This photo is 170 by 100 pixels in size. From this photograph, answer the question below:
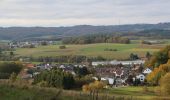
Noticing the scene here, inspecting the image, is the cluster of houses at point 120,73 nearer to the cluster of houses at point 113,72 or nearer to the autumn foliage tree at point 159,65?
the cluster of houses at point 113,72

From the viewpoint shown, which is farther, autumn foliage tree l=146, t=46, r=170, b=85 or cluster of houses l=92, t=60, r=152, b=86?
cluster of houses l=92, t=60, r=152, b=86

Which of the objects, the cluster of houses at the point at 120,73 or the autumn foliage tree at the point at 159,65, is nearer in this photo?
the autumn foliage tree at the point at 159,65

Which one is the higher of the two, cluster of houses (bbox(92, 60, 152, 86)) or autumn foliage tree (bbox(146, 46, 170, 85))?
autumn foliage tree (bbox(146, 46, 170, 85))

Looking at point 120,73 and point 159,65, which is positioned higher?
point 159,65

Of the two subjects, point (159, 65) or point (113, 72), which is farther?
point (113, 72)

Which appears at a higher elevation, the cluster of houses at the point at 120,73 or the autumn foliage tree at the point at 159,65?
the autumn foliage tree at the point at 159,65

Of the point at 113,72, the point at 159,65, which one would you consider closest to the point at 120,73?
the point at 113,72

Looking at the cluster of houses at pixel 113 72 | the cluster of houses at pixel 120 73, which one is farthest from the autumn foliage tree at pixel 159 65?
the cluster of houses at pixel 113 72

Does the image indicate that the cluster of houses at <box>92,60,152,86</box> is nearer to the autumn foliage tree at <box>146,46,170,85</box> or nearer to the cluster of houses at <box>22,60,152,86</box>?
the cluster of houses at <box>22,60,152,86</box>

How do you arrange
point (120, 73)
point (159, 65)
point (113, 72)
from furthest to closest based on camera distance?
point (113, 72) → point (120, 73) → point (159, 65)

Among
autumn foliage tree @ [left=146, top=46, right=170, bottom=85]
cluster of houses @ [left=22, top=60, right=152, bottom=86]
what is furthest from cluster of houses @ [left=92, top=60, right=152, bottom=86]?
autumn foliage tree @ [left=146, top=46, right=170, bottom=85]

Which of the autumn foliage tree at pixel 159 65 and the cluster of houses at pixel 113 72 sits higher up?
the autumn foliage tree at pixel 159 65

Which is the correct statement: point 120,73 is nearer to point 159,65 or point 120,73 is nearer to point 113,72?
point 113,72
